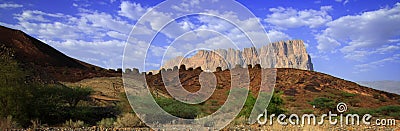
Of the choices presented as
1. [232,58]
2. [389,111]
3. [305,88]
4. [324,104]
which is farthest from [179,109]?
[305,88]

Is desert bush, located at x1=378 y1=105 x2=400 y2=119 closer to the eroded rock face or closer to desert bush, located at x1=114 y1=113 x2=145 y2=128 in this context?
the eroded rock face

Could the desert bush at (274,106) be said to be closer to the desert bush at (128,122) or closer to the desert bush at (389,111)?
the desert bush at (128,122)

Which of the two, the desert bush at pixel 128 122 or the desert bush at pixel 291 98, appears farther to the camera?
the desert bush at pixel 291 98

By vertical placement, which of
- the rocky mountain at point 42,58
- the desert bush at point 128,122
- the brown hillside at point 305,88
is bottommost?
the desert bush at point 128,122

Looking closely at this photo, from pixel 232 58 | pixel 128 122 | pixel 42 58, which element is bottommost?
pixel 128 122

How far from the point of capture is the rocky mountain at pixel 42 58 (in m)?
43.4

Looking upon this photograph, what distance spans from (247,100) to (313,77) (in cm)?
2794

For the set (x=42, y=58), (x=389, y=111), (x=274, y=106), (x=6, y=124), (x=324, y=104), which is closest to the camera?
(x=6, y=124)

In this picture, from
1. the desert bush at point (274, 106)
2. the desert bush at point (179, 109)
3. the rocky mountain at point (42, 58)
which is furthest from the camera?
the rocky mountain at point (42, 58)

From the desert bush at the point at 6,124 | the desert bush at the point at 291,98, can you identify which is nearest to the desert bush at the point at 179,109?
the desert bush at the point at 6,124

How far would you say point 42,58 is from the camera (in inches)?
2045

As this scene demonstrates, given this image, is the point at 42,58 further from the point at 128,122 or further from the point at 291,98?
the point at 128,122

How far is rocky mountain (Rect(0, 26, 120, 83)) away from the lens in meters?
43.4

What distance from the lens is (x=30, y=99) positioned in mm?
17641
